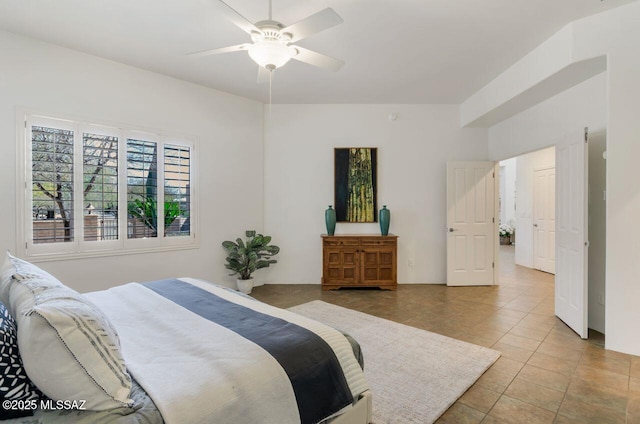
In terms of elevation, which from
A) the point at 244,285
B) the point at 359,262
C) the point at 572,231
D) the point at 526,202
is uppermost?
the point at 526,202

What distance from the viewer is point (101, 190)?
359 cm

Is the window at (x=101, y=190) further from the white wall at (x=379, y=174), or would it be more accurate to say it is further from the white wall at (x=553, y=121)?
the white wall at (x=553, y=121)

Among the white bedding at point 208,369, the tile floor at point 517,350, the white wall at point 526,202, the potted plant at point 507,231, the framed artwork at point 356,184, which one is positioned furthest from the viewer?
the potted plant at point 507,231

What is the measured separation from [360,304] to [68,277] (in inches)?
132

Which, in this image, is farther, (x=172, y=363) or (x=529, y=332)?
(x=529, y=332)

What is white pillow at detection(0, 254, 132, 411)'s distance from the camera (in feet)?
3.29

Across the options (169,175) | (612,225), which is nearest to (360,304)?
(612,225)

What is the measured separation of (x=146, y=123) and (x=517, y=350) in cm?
469

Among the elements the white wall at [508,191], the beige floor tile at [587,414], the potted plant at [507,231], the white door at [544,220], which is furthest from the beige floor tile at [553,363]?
the potted plant at [507,231]

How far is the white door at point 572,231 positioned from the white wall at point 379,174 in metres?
1.79

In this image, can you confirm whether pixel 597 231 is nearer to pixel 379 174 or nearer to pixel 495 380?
pixel 495 380

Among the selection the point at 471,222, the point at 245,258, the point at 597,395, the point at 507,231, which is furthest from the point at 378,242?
the point at 507,231

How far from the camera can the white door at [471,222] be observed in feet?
16.5

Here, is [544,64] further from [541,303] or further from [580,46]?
[541,303]
